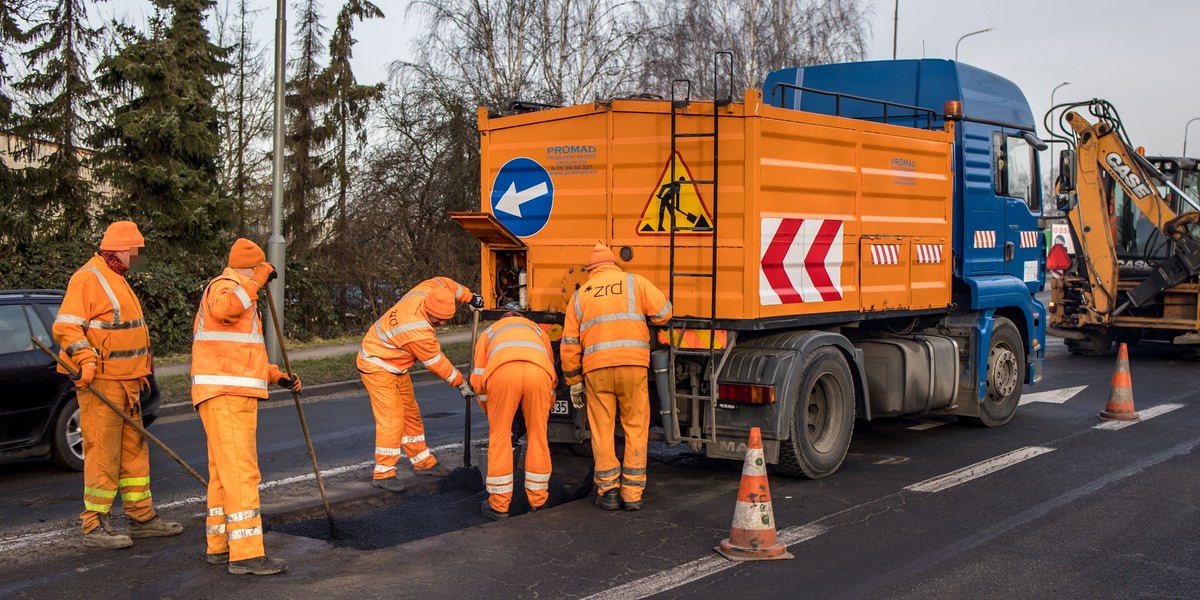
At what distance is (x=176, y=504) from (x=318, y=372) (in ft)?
21.2

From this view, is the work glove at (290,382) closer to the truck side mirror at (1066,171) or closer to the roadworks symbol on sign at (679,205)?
the roadworks symbol on sign at (679,205)

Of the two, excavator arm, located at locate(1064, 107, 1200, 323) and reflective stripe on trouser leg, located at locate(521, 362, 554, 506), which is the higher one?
excavator arm, located at locate(1064, 107, 1200, 323)

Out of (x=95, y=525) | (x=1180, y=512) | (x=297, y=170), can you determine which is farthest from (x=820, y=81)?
(x=297, y=170)

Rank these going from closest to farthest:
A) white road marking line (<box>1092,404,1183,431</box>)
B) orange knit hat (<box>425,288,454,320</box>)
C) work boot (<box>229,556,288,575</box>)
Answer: work boot (<box>229,556,288,575</box>)
orange knit hat (<box>425,288,454,320</box>)
white road marking line (<box>1092,404,1183,431</box>)

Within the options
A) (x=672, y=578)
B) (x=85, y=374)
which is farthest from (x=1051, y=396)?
(x=85, y=374)

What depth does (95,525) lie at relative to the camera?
5.89 meters

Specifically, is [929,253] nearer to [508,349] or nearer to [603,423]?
[603,423]

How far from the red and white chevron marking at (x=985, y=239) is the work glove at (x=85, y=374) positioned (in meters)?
7.31

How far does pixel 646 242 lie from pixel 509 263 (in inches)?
54.6

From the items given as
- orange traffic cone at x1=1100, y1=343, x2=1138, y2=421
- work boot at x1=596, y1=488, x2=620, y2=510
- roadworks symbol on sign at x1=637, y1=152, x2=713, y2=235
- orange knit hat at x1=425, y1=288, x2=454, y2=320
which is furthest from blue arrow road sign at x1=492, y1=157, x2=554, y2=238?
orange traffic cone at x1=1100, y1=343, x2=1138, y2=421

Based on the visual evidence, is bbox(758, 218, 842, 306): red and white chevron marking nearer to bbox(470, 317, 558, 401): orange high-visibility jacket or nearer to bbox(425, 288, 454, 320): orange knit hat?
bbox(470, 317, 558, 401): orange high-visibility jacket

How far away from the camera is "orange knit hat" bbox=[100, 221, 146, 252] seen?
6.04m

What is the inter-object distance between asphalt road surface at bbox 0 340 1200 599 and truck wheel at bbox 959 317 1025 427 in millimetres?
513

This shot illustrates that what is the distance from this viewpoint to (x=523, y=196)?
789 centimetres
